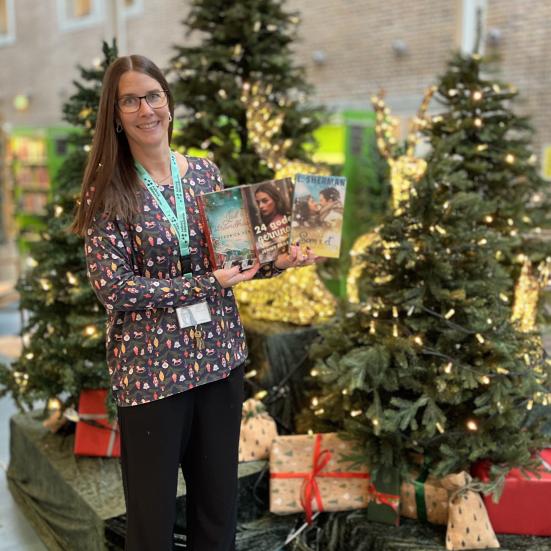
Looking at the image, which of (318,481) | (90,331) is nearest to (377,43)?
(90,331)

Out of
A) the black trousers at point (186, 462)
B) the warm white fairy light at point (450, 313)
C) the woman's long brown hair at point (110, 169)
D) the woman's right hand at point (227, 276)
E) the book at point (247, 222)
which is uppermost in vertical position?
the woman's long brown hair at point (110, 169)

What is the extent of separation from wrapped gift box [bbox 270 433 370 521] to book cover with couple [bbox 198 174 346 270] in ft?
3.81

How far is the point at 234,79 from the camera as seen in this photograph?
13.2 feet

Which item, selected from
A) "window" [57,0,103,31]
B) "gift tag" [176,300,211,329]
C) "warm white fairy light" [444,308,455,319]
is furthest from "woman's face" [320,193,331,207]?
"window" [57,0,103,31]

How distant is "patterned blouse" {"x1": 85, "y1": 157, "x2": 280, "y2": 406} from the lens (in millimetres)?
1691

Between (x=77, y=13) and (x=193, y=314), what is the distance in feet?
44.2

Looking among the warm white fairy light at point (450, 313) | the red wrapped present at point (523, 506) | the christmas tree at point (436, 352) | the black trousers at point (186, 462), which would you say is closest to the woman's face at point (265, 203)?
the black trousers at point (186, 462)

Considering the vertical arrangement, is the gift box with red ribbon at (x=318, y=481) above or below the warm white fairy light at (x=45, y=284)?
below

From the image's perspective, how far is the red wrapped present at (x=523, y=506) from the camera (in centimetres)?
255

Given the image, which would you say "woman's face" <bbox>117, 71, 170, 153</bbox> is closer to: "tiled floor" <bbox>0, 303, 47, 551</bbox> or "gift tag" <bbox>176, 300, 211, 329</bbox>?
"gift tag" <bbox>176, 300, 211, 329</bbox>

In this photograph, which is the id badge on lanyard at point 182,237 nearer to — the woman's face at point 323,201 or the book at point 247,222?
the book at point 247,222

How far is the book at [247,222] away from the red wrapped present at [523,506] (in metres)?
1.41

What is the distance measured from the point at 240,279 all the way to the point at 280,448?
51.2 inches

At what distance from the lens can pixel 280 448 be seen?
2.85 metres
